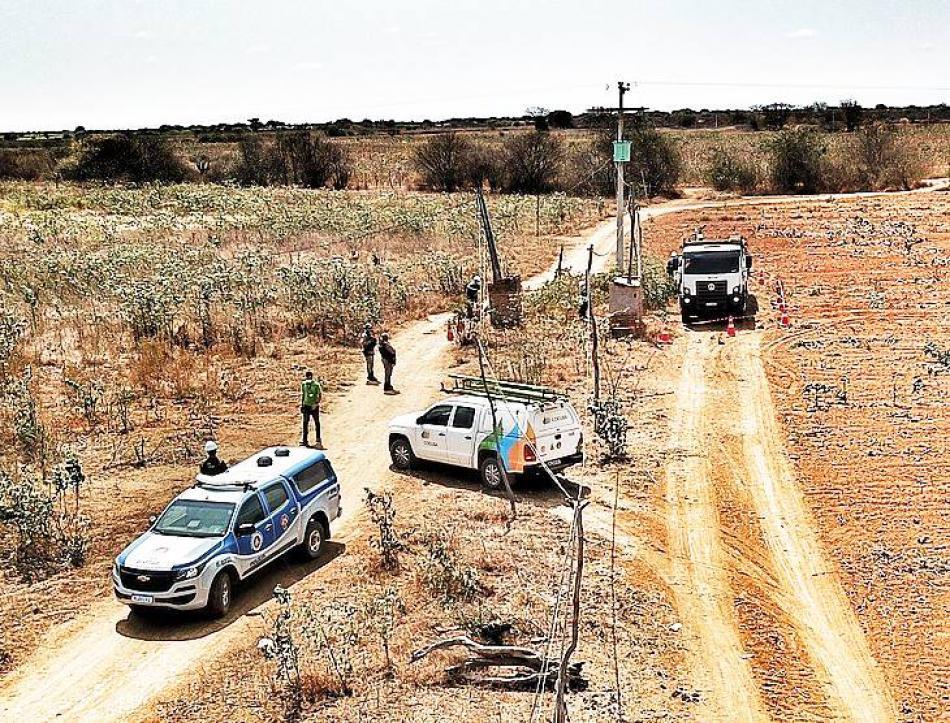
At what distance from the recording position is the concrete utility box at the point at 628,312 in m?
31.5

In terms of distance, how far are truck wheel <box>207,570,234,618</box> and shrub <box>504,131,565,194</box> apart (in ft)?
Answer: 215

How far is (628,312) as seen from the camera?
31578 mm

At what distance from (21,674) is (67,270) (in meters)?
25.3

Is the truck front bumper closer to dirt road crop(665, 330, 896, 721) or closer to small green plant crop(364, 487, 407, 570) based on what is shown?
small green plant crop(364, 487, 407, 570)

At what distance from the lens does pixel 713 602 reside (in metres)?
15.5

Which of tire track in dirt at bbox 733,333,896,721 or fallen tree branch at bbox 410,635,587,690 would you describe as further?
tire track in dirt at bbox 733,333,896,721

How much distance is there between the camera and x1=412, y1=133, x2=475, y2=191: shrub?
79.8m

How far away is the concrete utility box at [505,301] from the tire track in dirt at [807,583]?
9.44 metres

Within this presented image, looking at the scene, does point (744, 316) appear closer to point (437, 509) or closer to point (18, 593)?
point (437, 509)

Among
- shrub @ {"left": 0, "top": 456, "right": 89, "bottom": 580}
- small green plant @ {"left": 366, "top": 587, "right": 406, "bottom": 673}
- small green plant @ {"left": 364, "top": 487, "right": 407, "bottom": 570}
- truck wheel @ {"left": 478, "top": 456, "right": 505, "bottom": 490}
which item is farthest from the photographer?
truck wheel @ {"left": 478, "top": 456, "right": 505, "bottom": 490}

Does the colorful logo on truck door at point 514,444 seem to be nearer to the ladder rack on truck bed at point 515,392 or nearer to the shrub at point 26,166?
the ladder rack on truck bed at point 515,392

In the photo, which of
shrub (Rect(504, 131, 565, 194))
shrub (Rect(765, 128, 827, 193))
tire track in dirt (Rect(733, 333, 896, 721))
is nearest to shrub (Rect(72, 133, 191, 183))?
shrub (Rect(504, 131, 565, 194))

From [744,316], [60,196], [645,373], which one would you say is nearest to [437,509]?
[645,373]

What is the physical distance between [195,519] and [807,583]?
9.20m
